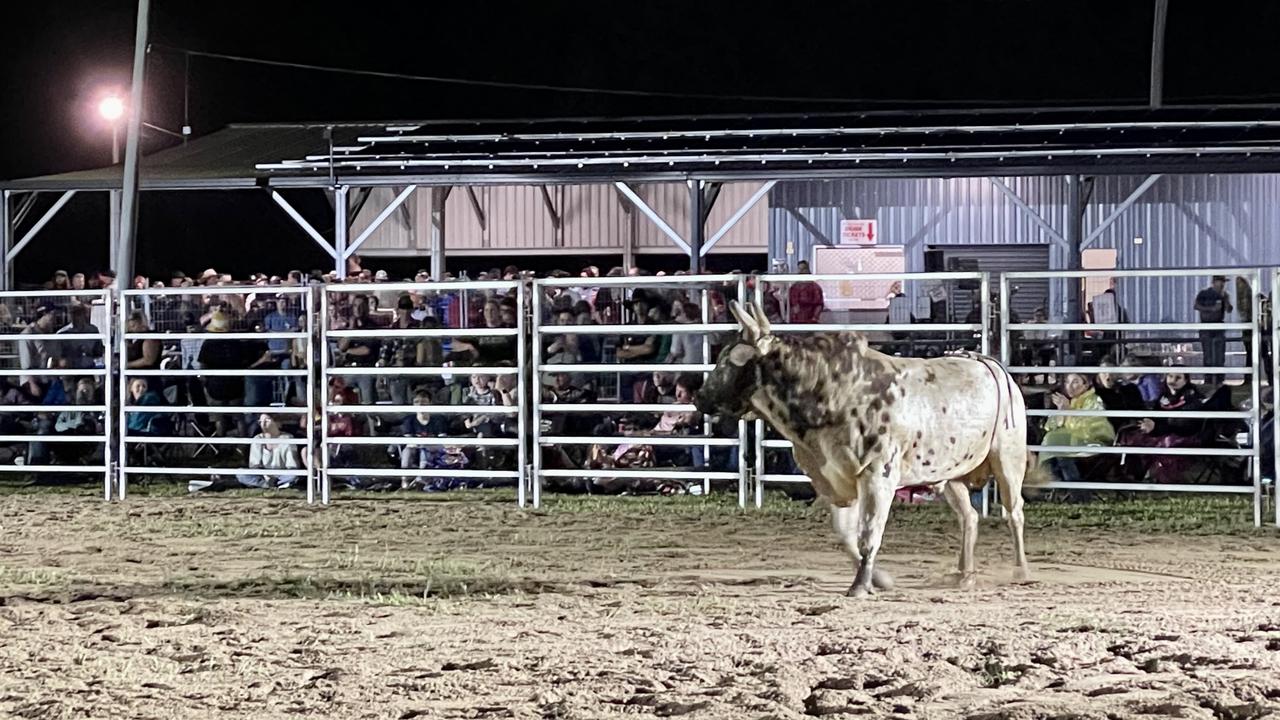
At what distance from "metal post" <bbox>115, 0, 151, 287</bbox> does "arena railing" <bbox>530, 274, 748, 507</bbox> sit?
18.6 feet

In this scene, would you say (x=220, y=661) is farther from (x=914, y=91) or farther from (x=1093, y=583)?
(x=914, y=91)

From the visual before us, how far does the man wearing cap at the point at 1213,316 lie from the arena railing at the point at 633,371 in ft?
12.5

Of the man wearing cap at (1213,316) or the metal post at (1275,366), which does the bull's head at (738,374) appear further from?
the man wearing cap at (1213,316)

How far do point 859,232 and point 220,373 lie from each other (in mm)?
13002

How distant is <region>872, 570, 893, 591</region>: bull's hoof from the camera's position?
8.61 meters

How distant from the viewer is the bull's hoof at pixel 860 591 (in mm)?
8414

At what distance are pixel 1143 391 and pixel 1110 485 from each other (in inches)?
63.1

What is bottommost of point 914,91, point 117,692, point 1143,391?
point 117,692

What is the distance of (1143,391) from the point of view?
13742mm

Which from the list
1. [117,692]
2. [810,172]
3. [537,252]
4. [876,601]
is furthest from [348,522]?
[537,252]

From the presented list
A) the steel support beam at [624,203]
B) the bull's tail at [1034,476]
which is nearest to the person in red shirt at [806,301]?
the bull's tail at [1034,476]

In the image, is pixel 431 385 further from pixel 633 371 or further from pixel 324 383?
pixel 633 371

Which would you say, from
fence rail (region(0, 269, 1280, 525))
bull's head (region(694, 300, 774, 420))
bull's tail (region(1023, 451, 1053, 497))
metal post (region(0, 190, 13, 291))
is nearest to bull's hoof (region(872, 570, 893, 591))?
bull's head (region(694, 300, 774, 420))

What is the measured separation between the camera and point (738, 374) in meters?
8.71
